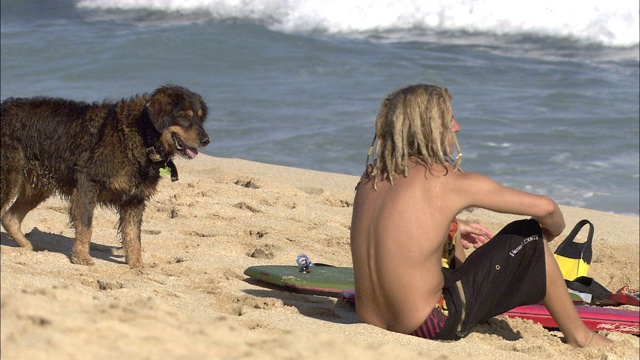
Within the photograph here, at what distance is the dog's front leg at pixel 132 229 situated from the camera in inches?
230

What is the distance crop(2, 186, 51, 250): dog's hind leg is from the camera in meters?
5.92

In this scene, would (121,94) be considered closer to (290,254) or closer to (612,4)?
(290,254)

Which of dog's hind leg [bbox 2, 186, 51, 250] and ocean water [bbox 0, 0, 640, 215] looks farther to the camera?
ocean water [bbox 0, 0, 640, 215]

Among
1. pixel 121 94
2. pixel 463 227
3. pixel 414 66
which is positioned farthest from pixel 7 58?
pixel 463 227

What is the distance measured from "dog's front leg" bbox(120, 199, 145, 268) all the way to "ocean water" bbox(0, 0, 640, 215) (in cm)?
322

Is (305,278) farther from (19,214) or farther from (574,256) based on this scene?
(19,214)

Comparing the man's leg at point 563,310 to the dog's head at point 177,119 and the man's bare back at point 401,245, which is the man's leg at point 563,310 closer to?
the man's bare back at point 401,245

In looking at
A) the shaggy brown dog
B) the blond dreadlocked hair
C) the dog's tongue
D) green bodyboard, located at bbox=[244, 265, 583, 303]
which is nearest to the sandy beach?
green bodyboard, located at bbox=[244, 265, 583, 303]

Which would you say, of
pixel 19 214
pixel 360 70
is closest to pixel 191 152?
pixel 19 214

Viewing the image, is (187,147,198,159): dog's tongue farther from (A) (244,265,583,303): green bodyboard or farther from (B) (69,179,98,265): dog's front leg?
(A) (244,265,583,303): green bodyboard

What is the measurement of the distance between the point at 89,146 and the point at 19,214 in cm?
75

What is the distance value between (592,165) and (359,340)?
771 cm

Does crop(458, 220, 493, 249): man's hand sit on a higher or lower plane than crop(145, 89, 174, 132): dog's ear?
lower

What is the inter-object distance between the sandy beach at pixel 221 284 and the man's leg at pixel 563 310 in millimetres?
75
